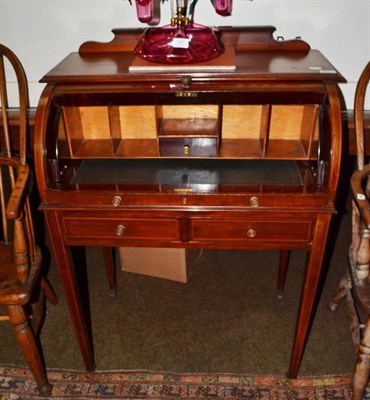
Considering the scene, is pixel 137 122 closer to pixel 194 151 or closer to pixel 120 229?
pixel 194 151

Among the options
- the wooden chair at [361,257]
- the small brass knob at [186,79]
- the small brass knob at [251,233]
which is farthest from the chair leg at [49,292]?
the wooden chair at [361,257]

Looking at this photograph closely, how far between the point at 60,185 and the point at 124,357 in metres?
0.95

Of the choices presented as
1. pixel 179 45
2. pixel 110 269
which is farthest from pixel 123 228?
pixel 110 269

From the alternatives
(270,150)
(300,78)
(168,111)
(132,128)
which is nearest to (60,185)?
(132,128)

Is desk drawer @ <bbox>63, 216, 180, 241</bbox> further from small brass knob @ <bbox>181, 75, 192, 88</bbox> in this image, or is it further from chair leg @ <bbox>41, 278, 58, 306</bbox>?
chair leg @ <bbox>41, 278, 58, 306</bbox>

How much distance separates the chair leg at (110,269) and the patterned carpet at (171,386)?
0.50 m

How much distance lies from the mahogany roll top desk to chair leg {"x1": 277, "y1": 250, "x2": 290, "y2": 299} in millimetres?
518

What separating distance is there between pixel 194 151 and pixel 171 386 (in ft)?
3.46

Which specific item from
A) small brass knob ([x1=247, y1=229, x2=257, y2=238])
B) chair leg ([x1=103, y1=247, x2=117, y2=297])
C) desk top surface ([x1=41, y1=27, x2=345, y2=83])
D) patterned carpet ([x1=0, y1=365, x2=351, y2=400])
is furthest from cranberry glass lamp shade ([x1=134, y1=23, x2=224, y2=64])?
patterned carpet ([x1=0, y1=365, x2=351, y2=400])

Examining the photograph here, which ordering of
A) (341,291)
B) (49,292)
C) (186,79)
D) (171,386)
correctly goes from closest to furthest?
(186,79)
(171,386)
(341,291)
(49,292)

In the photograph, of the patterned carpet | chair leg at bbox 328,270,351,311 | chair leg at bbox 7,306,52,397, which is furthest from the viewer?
chair leg at bbox 328,270,351,311

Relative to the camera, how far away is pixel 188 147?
1520 mm

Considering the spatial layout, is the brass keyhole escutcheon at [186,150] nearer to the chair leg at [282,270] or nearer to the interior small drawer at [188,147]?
the interior small drawer at [188,147]

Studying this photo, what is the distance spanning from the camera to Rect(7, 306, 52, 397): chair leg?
63.8 inches
